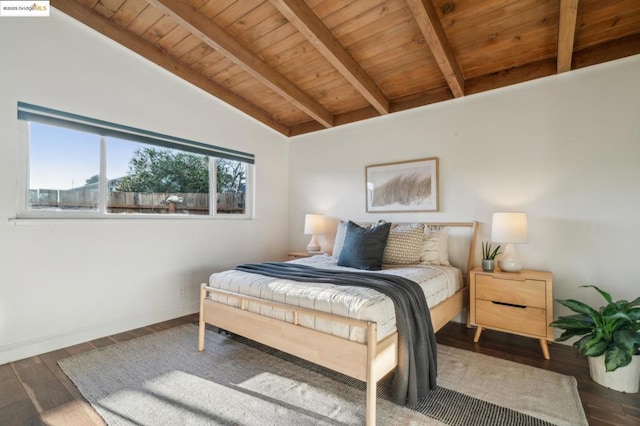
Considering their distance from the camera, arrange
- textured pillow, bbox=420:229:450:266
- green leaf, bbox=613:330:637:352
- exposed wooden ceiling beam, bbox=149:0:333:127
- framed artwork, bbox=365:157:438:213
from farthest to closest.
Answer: framed artwork, bbox=365:157:438:213
textured pillow, bbox=420:229:450:266
exposed wooden ceiling beam, bbox=149:0:333:127
green leaf, bbox=613:330:637:352

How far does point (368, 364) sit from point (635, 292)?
2.47 meters

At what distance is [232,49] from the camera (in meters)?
2.91

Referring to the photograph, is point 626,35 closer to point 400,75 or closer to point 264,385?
point 400,75

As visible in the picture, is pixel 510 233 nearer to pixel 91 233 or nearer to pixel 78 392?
pixel 78 392

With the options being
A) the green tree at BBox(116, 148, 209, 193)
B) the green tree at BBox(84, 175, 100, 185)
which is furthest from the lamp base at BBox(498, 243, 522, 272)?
the green tree at BBox(84, 175, 100, 185)

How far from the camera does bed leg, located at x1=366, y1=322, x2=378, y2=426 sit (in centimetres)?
158

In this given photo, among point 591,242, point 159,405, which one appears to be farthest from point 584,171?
point 159,405

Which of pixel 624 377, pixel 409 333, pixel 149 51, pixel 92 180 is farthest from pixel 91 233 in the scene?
pixel 624 377

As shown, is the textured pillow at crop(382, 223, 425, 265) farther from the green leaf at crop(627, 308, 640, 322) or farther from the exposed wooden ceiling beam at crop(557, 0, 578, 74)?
the exposed wooden ceiling beam at crop(557, 0, 578, 74)

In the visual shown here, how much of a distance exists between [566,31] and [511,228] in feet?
5.03

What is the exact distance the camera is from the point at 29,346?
2.50 metres

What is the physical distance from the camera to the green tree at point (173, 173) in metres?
3.28

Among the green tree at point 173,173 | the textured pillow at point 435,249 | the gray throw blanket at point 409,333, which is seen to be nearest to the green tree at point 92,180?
the green tree at point 173,173

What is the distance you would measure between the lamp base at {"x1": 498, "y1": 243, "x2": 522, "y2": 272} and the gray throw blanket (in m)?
1.11
